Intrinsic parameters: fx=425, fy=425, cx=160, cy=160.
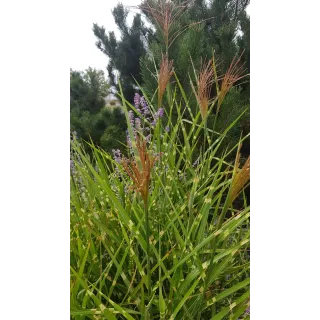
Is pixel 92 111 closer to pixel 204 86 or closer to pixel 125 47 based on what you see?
pixel 125 47

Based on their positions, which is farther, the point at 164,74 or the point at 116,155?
the point at 116,155

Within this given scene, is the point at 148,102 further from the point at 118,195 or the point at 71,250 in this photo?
the point at 71,250

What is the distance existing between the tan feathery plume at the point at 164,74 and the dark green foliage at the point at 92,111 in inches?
5.3

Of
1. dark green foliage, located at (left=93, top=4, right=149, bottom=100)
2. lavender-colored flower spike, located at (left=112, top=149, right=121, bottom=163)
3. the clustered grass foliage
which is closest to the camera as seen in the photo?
the clustered grass foliage

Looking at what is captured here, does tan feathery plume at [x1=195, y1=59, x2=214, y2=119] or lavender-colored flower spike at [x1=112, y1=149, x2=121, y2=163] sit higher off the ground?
tan feathery plume at [x1=195, y1=59, x2=214, y2=119]

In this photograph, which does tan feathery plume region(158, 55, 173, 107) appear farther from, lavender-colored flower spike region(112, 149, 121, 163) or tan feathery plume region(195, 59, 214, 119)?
lavender-colored flower spike region(112, 149, 121, 163)

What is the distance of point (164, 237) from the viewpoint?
3.13ft

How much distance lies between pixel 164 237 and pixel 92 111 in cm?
34

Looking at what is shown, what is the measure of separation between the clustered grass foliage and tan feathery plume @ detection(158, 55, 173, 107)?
12 mm

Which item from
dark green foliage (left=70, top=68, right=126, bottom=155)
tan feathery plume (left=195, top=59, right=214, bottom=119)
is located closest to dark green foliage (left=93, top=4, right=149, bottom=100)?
dark green foliage (left=70, top=68, right=126, bottom=155)

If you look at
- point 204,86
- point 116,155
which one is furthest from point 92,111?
point 204,86

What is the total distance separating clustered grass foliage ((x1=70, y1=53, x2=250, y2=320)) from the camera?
83cm

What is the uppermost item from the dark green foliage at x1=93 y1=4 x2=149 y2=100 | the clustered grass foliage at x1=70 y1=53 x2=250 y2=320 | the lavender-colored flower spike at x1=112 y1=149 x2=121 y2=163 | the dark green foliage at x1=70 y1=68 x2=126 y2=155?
the dark green foliage at x1=93 y1=4 x2=149 y2=100

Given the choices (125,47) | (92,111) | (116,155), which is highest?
(125,47)
